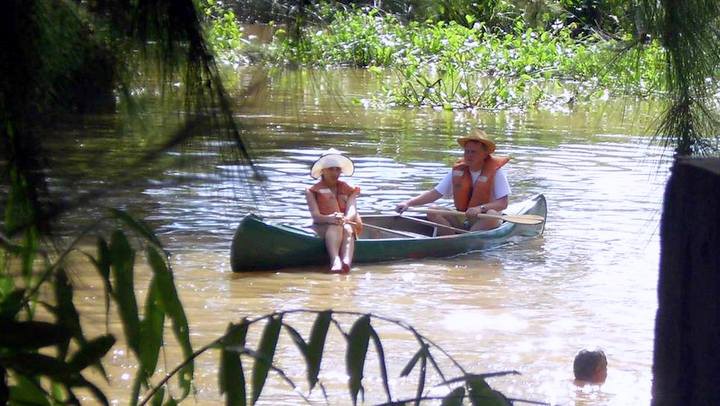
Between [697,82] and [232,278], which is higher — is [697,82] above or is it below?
above

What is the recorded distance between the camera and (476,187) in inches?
398

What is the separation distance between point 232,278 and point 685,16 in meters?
6.25

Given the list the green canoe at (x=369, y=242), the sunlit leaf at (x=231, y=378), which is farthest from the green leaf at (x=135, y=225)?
the green canoe at (x=369, y=242)

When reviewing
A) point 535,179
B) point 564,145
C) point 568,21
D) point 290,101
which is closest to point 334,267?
point 535,179

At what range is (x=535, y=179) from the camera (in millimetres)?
13352

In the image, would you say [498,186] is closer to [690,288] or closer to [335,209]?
[335,209]

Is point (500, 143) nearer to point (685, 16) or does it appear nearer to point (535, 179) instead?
point (535, 179)

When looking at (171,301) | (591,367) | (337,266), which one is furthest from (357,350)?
(337,266)

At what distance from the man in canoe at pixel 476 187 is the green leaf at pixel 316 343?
769cm

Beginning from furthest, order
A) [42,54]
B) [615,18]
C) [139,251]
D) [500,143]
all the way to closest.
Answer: [500,143] < [615,18] < [139,251] < [42,54]

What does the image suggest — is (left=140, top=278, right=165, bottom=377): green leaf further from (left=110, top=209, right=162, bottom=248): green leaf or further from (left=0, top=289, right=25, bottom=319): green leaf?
(left=0, top=289, right=25, bottom=319): green leaf

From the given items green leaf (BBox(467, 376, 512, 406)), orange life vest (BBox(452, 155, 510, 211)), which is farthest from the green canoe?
green leaf (BBox(467, 376, 512, 406))

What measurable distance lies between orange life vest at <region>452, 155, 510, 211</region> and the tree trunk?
311 inches

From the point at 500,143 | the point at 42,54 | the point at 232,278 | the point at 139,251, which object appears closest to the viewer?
the point at 42,54
